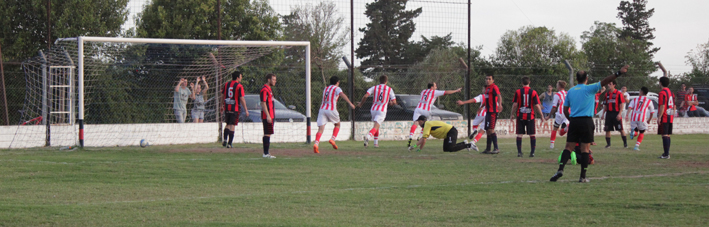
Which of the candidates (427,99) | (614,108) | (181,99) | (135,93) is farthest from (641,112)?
(135,93)

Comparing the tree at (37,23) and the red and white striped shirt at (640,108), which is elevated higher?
the tree at (37,23)

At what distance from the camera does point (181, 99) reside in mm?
18031

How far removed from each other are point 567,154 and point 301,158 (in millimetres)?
5399

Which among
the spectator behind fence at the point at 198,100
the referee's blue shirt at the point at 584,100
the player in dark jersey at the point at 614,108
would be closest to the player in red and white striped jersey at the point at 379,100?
the spectator behind fence at the point at 198,100

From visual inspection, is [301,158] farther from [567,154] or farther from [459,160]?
[567,154]

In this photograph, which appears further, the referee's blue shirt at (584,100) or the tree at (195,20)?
the tree at (195,20)

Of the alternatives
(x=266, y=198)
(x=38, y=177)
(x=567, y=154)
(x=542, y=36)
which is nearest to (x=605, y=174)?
(x=567, y=154)

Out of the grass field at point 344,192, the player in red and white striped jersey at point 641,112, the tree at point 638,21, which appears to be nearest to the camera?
the grass field at point 344,192

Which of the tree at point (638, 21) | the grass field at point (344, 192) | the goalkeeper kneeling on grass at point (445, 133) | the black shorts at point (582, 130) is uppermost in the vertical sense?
the tree at point (638, 21)

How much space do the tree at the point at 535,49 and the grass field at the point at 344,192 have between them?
3319 cm

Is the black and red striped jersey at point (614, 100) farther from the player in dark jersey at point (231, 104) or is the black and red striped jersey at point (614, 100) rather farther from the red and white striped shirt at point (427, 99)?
the player in dark jersey at point (231, 104)

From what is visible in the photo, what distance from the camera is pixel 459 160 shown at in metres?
12.1

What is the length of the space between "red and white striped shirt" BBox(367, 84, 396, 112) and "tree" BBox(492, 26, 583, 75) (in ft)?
90.2

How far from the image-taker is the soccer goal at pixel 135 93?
16.0 metres
